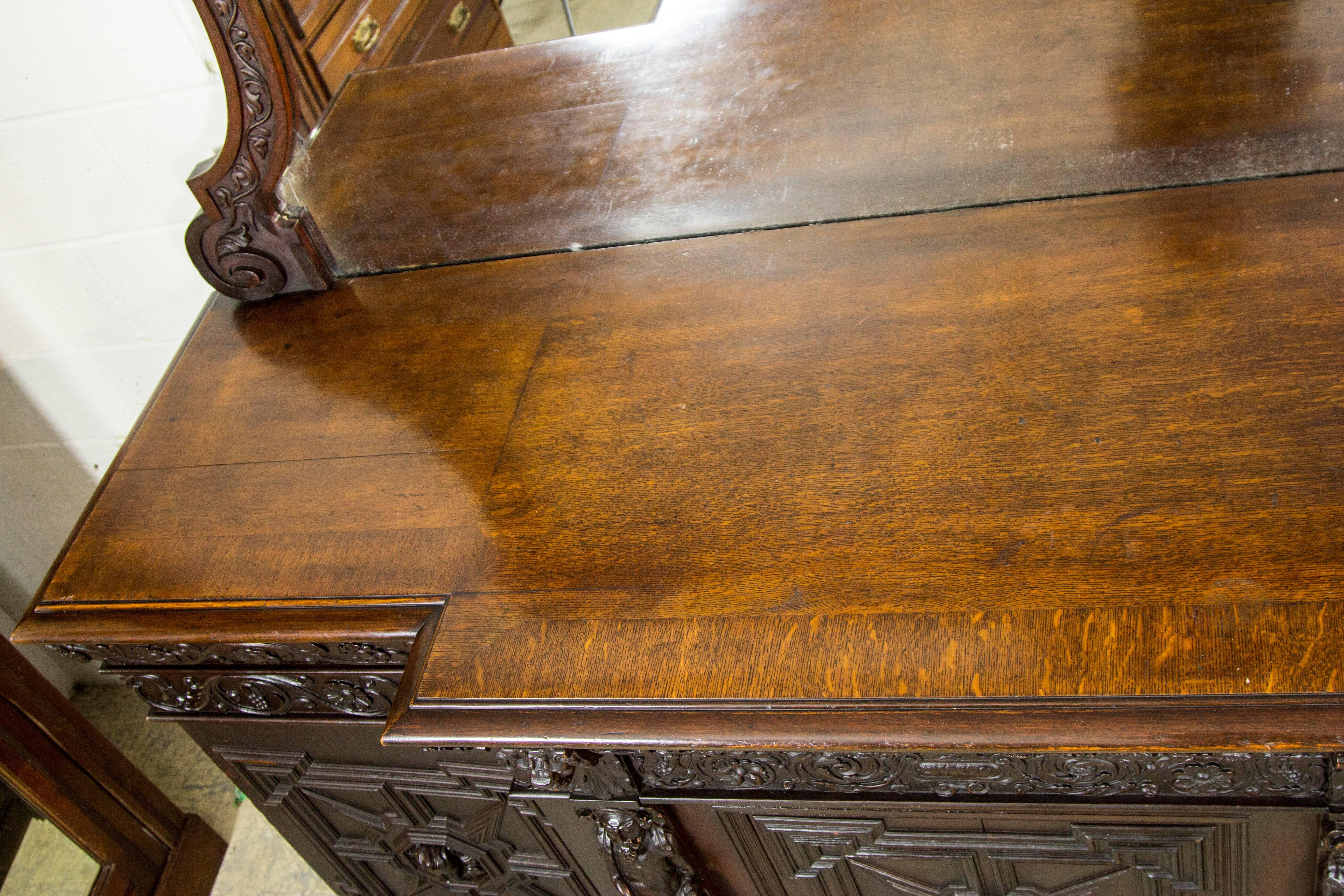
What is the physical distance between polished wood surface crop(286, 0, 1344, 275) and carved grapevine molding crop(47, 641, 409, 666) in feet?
1.42

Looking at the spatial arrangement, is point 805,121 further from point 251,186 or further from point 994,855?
point 994,855

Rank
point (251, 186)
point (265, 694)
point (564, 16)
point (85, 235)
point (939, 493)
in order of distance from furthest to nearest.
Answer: point (85, 235)
point (564, 16)
point (251, 186)
point (265, 694)
point (939, 493)

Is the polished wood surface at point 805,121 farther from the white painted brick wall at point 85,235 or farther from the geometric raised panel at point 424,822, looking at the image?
the geometric raised panel at point 424,822

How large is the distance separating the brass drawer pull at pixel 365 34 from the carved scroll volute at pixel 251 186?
24 centimetres

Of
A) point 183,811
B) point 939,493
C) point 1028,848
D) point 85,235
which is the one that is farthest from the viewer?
point 183,811

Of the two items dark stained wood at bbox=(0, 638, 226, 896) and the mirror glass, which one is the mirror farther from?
the mirror glass

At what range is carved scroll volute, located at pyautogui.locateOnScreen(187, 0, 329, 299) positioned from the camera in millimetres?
1052

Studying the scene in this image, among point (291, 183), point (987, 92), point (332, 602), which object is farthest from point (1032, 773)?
point (291, 183)

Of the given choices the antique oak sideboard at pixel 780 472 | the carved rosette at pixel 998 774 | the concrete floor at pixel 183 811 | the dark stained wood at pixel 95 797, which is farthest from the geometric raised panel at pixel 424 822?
the dark stained wood at pixel 95 797

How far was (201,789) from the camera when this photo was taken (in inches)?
76.3

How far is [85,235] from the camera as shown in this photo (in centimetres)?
162

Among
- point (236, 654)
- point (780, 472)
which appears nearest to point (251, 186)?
point (236, 654)

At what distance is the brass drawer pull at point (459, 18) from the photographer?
1.30 meters

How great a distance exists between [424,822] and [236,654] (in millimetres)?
335
